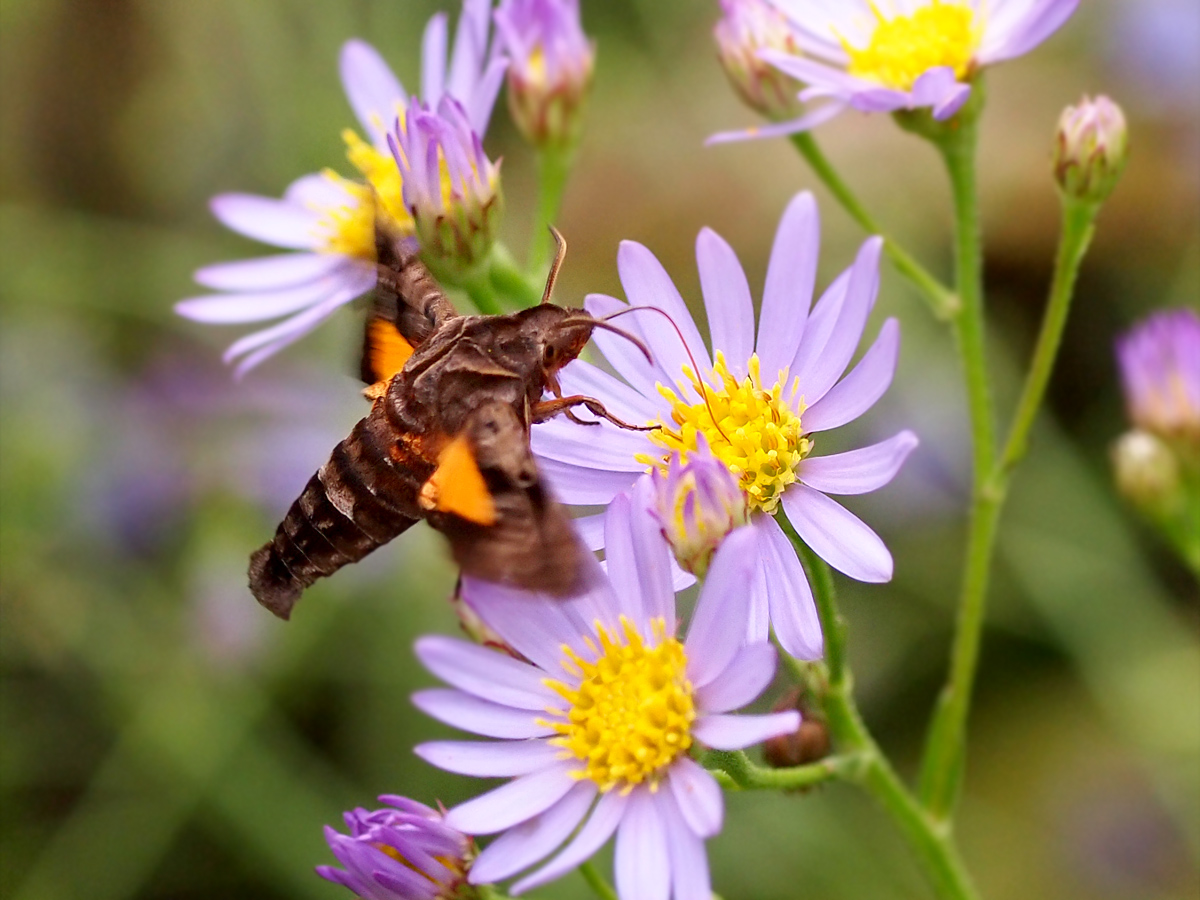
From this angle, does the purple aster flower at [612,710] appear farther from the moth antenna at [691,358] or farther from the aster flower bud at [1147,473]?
the aster flower bud at [1147,473]

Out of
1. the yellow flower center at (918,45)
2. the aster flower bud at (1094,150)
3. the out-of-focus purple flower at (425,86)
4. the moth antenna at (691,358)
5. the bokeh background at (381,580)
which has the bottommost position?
the bokeh background at (381,580)

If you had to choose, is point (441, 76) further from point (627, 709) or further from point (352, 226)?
point (627, 709)

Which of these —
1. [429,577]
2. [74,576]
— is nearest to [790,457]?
[429,577]

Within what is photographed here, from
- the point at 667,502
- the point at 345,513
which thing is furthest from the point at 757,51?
the point at 345,513

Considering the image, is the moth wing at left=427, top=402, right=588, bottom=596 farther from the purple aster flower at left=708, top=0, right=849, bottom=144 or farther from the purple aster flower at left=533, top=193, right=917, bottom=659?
the purple aster flower at left=708, top=0, right=849, bottom=144

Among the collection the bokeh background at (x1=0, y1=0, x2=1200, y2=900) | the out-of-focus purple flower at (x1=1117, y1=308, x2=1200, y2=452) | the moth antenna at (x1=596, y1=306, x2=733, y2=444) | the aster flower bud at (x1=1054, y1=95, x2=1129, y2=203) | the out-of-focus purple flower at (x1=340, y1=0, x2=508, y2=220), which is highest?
the aster flower bud at (x1=1054, y1=95, x2=1129, y2=203)

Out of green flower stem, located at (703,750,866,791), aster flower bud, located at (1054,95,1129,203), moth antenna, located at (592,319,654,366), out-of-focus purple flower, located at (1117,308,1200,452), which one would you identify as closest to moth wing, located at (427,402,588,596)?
moth antenna, located at (592,319,654,366)

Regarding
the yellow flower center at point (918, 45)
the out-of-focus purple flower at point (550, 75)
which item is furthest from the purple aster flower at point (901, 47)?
the out-of-focus purple flower at point (550, 75)
